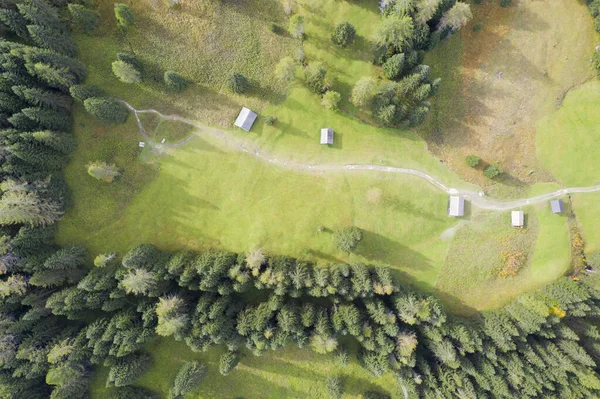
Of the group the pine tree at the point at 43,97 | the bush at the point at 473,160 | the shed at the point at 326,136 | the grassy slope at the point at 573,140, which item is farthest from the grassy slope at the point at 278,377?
the grassy slope at the point at 573,140

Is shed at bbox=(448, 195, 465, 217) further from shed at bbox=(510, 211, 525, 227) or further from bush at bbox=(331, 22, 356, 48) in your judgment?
bush at bbox=(331, 22, 356, 48)

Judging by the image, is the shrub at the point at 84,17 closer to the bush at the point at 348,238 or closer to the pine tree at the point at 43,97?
the pine tree at the point at 43,97

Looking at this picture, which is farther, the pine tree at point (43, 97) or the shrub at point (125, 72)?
the shrub at point (125, 72)

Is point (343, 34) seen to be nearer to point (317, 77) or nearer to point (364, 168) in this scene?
point (317, 77)

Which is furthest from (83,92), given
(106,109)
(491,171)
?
(491,171)

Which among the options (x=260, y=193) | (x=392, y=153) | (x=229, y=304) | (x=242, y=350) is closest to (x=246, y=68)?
(x=260, y=193)

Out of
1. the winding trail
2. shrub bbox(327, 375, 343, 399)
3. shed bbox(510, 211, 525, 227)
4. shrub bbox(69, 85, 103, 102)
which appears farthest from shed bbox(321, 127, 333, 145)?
shrub bbox(327, 375, 343, 399)
